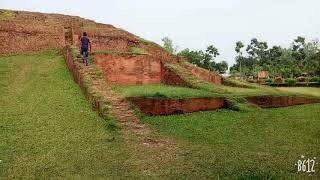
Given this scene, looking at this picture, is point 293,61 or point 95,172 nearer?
point 95,172

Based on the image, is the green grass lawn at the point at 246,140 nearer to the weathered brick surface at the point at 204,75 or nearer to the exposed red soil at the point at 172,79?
the exposed red soil at the point at 172,79

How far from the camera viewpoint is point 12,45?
1625 centimetres

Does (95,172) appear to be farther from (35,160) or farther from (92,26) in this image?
(92,26)

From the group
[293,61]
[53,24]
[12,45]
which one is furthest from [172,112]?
[293,61]

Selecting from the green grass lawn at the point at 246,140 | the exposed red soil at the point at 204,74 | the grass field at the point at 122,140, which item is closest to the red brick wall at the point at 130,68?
the exposed red soil at the point at 204,74

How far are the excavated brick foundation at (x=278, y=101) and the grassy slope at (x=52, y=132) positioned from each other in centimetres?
508

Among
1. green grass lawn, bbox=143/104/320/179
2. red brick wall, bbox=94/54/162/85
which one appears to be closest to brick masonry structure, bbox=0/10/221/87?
red brick wall, bbox=94/54/162/85

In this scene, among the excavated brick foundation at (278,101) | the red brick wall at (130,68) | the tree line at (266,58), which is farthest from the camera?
the tree line at (266,58)

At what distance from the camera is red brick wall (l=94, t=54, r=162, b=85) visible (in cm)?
1398

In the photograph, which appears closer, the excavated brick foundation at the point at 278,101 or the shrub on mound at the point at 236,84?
the excavated brick foundation at the point at 278,101

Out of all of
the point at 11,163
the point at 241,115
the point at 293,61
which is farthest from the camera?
the point at 293,61

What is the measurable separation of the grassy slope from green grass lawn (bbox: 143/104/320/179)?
3.66ft

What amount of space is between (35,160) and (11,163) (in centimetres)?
31

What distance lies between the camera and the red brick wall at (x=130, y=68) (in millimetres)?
13977
